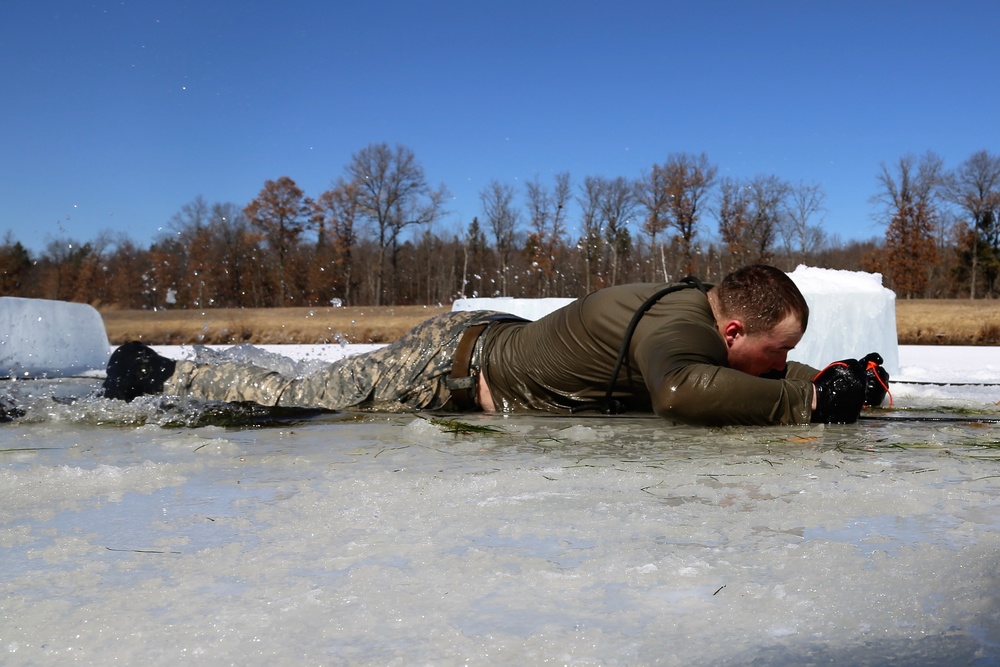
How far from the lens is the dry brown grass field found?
68.4 ft

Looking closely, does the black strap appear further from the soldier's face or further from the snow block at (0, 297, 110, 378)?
the snow block at (0, 297, 110, 378)

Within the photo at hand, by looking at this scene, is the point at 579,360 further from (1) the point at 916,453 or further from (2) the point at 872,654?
(2) the point at 872,654

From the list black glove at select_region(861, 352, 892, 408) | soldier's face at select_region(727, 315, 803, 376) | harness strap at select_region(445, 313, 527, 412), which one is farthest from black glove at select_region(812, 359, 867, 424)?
harness strap at select_region(445, 313, 527, 412)

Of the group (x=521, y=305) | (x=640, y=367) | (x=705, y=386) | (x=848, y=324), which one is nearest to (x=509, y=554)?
(x=705, y=386)

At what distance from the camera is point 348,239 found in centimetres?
3666

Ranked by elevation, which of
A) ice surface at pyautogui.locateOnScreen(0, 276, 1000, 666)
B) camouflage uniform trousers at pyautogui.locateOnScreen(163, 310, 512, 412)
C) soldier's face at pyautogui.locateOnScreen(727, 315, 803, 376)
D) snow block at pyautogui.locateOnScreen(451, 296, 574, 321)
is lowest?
ice surface at pyautogui.locateOnScreen(0, 276, 1000, 666)

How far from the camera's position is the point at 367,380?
446cm

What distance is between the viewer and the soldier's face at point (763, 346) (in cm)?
327

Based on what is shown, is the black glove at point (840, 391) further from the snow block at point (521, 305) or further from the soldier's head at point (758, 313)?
the snow block at point (521, 305)

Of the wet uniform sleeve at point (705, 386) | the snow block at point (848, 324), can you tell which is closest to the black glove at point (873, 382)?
the wet uniform sleeve at point (705, 386)

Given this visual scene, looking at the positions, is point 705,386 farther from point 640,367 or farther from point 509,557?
point 509,557

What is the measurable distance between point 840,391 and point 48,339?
857cm

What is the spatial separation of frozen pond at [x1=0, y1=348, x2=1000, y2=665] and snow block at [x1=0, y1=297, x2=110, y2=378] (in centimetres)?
683

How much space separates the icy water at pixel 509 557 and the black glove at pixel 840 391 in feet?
1.31
